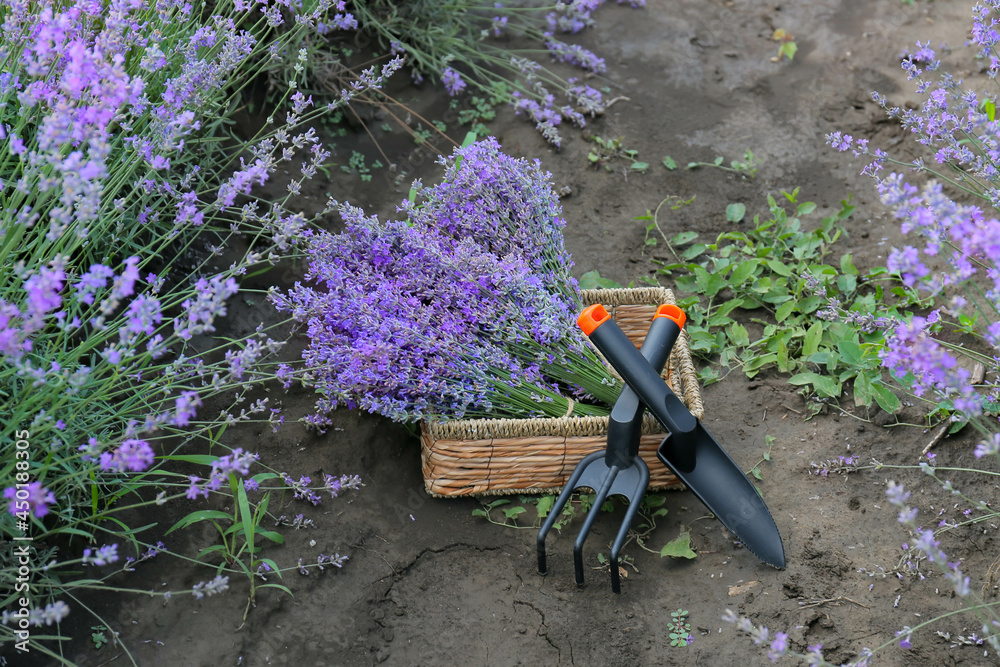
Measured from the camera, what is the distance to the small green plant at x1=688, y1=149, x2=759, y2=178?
3018 mm

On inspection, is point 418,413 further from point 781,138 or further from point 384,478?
point 781,138

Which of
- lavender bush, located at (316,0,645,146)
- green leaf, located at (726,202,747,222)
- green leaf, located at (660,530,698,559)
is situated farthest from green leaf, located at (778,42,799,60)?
green leaf, located at (660,530,698,559)

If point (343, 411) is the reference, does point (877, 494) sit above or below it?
below

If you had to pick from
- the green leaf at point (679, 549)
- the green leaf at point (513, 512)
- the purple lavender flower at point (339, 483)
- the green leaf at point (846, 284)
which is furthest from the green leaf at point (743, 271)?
the purple lavender flower at point (339, 483)

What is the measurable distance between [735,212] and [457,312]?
127cm

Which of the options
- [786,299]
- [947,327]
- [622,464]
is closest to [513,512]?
[622,464]

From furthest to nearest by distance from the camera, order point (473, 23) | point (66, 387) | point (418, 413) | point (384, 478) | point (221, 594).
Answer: point (473, 23) < point (384, 478) < point (418, 413) < point (221, 594) < point (66, 387)

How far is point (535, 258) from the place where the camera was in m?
2.12

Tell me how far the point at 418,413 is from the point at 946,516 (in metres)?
1.25

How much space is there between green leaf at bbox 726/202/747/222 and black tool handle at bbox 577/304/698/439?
119cm

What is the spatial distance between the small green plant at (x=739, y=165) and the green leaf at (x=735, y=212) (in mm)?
244

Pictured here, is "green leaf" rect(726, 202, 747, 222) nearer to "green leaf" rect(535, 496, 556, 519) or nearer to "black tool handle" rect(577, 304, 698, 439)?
"black tool handle" rect(577, 304, 698, 439)

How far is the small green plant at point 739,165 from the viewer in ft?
9.90

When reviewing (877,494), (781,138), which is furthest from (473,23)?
(877,494)
